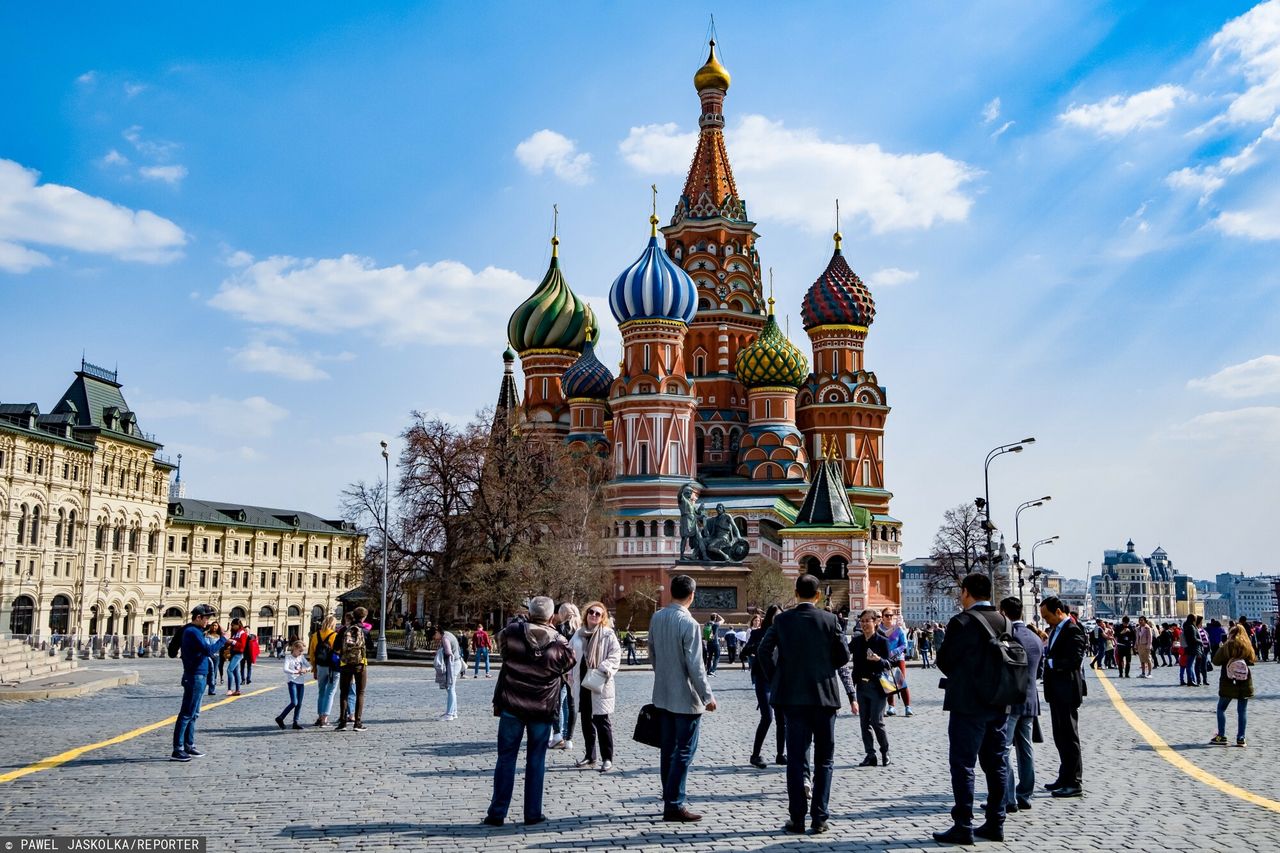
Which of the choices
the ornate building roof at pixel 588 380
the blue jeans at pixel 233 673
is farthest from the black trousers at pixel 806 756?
the ornate building roof at pixel 588 380

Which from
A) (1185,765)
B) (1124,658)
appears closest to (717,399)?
(1124,658)

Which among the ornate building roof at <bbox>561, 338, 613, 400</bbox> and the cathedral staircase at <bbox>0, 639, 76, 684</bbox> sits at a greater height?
the ornate building roof at <bbox>561, 338, 613, 400</bbox>

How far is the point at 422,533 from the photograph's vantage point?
46.5m

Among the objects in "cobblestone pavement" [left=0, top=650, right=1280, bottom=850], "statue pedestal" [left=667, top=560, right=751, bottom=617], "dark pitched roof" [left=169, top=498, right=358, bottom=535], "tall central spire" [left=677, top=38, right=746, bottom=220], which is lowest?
"cobblestone pavement" [left=0, top=650, right=1280, bottom=850]

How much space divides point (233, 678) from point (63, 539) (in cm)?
4656

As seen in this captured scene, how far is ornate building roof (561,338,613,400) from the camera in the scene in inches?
2911

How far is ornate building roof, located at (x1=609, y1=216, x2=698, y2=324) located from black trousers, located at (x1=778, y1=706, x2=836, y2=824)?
58.1m

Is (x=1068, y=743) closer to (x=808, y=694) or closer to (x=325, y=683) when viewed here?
(x=808, y=694)

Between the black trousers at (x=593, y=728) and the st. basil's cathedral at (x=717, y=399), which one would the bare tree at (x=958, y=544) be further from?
the black trousers at (x=593, y=728)

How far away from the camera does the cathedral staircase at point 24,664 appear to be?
75.5ft

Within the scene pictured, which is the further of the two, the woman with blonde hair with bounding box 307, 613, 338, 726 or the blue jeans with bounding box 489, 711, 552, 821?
the woman with blonde hair with bounding box 307, 613, 338, 726

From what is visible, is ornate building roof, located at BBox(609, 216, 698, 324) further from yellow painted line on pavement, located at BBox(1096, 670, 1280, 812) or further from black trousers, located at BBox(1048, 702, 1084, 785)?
black trousers, located at BBox(1048, 702, 1084, 785)

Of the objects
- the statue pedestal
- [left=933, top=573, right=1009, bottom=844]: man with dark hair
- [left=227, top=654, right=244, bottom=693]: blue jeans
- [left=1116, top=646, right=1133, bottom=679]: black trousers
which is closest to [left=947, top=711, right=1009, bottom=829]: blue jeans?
[left=933, top=573, right=1009, bottom=844]: man with dark hair

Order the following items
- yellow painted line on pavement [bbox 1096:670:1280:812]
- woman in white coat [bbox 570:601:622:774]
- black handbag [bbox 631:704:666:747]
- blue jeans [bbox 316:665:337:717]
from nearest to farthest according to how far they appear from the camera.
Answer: black handbag [bbox 631:704:666:747], yellow painted line on pavement [bbox 1096:670:1280:812], woman in white coat [bbox 570:601:622:774], blue jeans [bbox 316:665:337:717]
